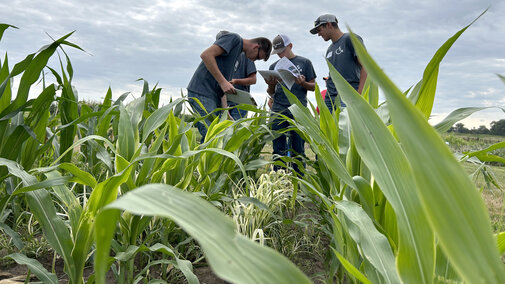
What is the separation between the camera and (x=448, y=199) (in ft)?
0.87

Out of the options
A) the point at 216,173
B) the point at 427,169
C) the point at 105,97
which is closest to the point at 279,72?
the point at 105,97

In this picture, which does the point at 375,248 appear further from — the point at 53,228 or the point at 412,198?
the point at 53,228

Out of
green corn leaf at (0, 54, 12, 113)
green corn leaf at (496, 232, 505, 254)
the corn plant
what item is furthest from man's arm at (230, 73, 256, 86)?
green corn leaf at (496, 232, 505, 254)

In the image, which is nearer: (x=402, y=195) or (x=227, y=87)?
(x=402, y=195)

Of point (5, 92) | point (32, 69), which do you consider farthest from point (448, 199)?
point (5, 92)

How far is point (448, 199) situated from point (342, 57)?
2541 millimetres

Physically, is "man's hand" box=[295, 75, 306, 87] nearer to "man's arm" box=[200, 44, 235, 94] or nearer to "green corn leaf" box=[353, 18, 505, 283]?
"man's arm" box=[200, 44, 235, 94]

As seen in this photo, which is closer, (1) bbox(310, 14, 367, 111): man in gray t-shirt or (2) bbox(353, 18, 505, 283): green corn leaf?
(2) bbox(353, 18, 505, 283): green corn leaf

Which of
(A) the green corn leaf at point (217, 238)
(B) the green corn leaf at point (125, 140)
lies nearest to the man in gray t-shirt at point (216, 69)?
(B) the green corn leaf at point (125, 140)

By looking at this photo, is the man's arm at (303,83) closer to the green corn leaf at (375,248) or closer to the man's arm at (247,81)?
the man's arm at (247,81)

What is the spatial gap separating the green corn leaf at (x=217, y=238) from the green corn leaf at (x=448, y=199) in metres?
0.11

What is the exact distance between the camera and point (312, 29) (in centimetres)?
325

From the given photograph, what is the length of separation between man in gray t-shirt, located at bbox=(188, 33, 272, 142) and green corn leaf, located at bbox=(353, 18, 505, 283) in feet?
6.87

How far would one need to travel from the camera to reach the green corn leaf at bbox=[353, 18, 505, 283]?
262 mm
